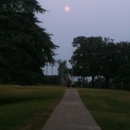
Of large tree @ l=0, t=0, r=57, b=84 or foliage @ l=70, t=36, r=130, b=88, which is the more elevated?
foliage @ l=70, t=36, r=130, b=88

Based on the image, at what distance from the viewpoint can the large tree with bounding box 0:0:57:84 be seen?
31500 millimetres

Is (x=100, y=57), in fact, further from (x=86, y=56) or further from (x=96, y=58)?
(x=86, y=56)

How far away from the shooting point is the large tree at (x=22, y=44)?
31500 millimetres

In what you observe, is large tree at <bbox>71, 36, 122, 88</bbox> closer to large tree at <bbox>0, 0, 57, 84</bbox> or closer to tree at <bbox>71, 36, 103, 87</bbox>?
tree at <bbox>71, 36, 103, 87</bbox>

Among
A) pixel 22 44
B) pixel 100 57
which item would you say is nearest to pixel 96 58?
pixel 100 57

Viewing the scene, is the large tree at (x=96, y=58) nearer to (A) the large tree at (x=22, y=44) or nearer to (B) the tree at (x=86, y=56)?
(B) the tree at (x=86, y=56)

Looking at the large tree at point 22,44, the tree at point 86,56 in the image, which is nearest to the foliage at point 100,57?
the tree at point 86,56

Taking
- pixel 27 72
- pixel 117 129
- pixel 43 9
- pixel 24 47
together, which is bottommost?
pixel 117 129

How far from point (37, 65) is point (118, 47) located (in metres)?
57.7

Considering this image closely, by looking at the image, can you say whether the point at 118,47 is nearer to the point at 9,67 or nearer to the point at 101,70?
the point at 101,70

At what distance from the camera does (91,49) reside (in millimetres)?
94250

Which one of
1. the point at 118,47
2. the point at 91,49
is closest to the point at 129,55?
the point at 118,47

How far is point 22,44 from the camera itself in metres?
33.2

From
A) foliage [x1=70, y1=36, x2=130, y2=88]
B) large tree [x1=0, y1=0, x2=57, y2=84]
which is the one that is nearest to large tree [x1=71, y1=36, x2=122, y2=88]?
foliage [x1=70, y1=36, x2=130, y2=88]
